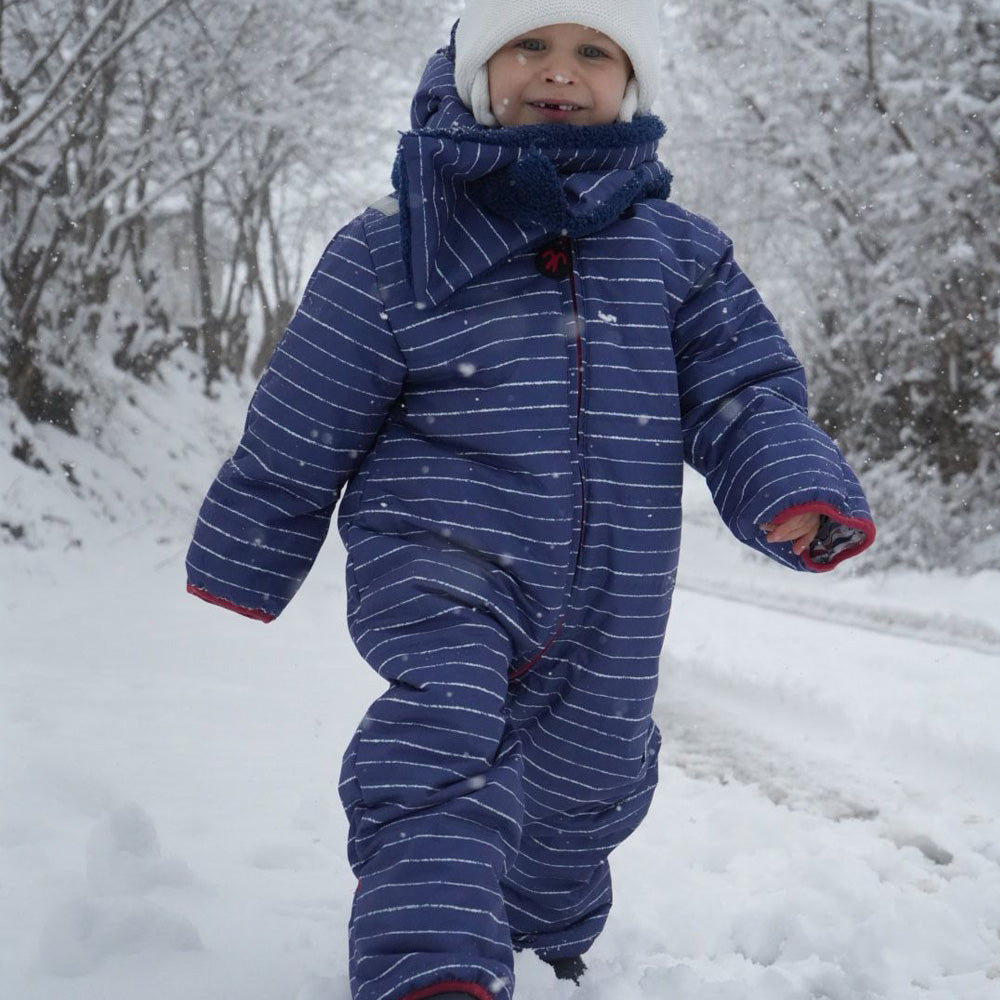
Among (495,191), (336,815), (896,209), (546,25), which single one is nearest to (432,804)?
(495,191)

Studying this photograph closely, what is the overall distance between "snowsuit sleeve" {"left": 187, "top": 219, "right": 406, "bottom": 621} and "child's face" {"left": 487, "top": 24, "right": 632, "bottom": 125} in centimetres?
35

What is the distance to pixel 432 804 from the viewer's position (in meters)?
1.57

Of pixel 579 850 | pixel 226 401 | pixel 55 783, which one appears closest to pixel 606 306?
pixel 579 850

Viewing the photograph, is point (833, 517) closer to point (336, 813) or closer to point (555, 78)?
point (555, 78)

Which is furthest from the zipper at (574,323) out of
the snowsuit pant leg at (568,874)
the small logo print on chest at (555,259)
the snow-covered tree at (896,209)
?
the snow-covered tree at (896,209)

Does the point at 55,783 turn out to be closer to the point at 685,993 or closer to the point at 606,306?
the point at 685,993

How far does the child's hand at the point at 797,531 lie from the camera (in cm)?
187

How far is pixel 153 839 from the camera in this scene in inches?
92.1

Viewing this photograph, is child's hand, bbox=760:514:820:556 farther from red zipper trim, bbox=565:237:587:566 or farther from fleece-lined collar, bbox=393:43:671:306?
fleece-lined collar, bbox=393:43:671:306

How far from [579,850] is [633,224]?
1125 mm

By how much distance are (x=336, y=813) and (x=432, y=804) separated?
4.89 ft

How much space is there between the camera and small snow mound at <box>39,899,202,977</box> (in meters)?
1.95

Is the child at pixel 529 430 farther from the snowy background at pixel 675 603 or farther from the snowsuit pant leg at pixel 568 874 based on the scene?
the snowy background at pixel 675 603

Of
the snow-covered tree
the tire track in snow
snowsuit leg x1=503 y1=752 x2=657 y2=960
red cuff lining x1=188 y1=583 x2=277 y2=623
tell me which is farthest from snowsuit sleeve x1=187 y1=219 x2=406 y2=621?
the snow-covered tree
